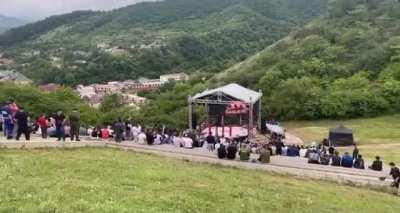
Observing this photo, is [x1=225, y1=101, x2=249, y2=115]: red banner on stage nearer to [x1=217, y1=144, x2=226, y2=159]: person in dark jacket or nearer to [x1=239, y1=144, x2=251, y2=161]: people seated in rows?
[x1=217, y1=144, x2=226, y2=159]: person in dark jacket

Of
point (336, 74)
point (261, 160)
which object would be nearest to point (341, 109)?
point (336, 74)

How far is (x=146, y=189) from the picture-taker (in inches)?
658

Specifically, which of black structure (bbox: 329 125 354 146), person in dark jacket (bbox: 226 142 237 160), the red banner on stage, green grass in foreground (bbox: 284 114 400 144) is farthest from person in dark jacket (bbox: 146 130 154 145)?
green grass in foreground (bbox: 284 114 400 144)

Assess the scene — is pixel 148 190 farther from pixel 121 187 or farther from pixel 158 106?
pixel 158 106

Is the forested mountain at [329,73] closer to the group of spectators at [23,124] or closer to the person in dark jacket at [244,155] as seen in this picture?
the person in dark jacket at [244,155]

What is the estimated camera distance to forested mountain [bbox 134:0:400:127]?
260 feet

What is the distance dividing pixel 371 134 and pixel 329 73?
1455 inches

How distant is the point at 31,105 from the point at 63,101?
37.6 ft

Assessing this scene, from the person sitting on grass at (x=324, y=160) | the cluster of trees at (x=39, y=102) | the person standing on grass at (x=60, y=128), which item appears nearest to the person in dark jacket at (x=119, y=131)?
the person standing on grass at (x=60, y=128)

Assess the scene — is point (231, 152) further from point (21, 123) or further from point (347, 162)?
point (21, 123)

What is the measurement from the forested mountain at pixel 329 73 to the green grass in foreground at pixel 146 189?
54.8 metres

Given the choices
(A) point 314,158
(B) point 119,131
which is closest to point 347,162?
(A) point 314,158

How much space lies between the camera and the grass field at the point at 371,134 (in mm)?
45312

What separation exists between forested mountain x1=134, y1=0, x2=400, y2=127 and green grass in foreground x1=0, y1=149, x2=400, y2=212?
5481cm
